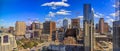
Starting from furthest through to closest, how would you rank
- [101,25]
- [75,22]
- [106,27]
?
[75,22], [101,25], [106,27]

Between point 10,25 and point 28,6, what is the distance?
19.0 inches

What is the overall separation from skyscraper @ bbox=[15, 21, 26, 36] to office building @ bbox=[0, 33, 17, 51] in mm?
442

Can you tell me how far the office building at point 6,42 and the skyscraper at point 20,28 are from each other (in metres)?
0.44

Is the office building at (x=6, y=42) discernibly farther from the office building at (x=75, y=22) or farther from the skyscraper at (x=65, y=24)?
the office building at (x=75, y=22)

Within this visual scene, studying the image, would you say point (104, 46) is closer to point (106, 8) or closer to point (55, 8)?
point (106, 8)

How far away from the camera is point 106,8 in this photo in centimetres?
390

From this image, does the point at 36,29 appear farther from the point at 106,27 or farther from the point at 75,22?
the point at 106,27

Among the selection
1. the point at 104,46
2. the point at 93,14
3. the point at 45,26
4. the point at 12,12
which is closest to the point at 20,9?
the point at 12,12

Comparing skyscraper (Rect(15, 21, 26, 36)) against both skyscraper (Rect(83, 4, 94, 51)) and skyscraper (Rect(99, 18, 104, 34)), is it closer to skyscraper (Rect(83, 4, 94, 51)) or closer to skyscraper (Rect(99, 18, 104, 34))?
skyscraper (Rect(83, 4, 94, 51))

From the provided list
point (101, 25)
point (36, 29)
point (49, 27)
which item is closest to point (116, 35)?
point (101, 25)

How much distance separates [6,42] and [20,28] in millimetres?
928

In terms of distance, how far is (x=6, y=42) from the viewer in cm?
401

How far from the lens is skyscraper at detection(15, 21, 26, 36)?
15.5 feet

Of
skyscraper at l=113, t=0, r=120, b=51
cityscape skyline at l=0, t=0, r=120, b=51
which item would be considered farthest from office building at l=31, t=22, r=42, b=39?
skyscraper at l=113, t=0, r=120, b=51
